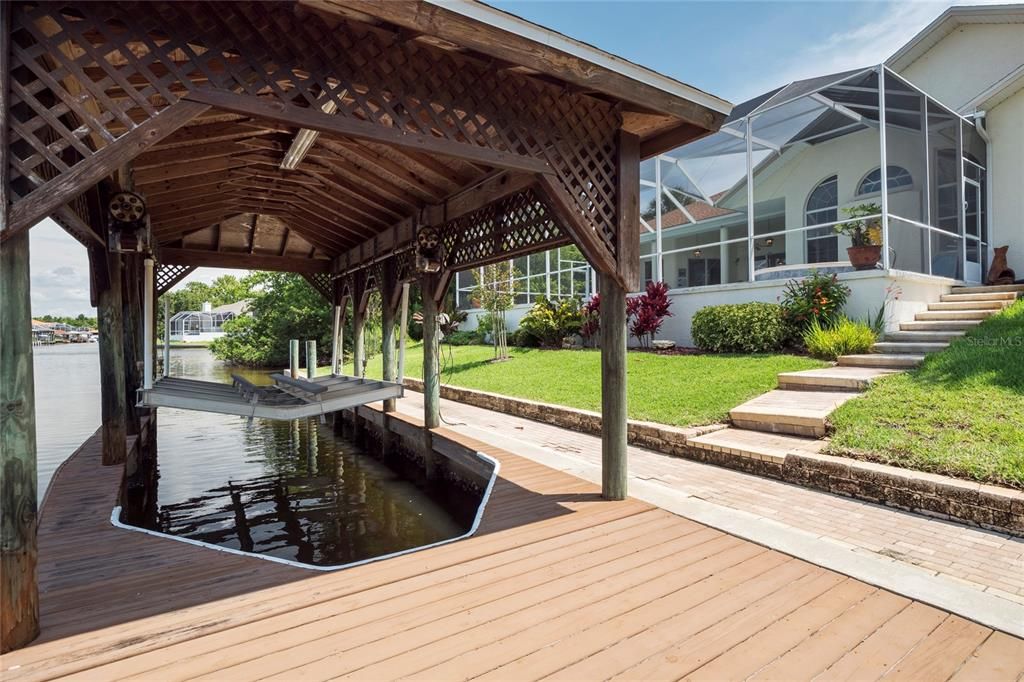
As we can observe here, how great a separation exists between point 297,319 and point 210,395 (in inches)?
825

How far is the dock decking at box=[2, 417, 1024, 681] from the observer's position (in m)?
2.14

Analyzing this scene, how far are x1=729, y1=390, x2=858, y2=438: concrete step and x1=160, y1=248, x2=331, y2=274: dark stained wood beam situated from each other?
8451mm

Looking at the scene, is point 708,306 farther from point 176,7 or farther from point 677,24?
point 176,7

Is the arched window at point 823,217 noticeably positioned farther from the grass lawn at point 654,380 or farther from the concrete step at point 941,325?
the grass lawn at point 654,380

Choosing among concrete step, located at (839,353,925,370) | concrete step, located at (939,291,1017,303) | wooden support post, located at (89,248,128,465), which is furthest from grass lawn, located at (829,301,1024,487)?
wooden support post, located at (89,248,128,465)

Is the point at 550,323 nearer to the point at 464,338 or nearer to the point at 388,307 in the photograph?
the point at 388,307

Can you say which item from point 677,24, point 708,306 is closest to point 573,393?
point 708,306

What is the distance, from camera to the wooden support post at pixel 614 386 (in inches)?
165

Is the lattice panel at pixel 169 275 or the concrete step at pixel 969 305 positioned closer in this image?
the lattice panel at pixel 169 275

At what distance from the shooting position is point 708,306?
10570mm

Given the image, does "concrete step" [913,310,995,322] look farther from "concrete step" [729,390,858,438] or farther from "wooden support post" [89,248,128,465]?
"wooden support post" [89,248,128,465]

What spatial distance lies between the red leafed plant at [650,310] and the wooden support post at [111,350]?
865cm

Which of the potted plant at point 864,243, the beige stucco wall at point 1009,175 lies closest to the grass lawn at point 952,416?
the potted plant at point 864,243

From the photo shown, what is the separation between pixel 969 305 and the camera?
29.3 feet
